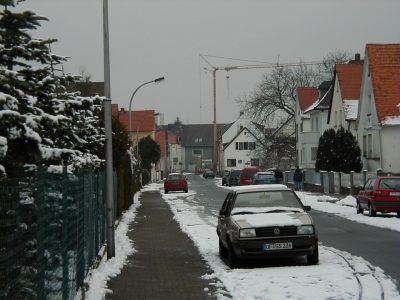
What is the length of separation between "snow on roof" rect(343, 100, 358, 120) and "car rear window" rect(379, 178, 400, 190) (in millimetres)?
30182

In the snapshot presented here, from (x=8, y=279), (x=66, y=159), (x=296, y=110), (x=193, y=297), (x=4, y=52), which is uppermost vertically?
(x=296, y=110)

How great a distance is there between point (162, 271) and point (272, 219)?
7.13ft

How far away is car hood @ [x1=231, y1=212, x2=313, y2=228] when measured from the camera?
41.1ft

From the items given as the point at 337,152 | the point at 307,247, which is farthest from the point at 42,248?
the point at 337,152

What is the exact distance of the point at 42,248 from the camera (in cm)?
623

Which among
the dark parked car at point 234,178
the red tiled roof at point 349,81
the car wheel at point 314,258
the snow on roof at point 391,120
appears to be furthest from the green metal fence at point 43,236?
the dark parked car at point 234,178

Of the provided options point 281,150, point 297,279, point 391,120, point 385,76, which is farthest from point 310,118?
point 297,279

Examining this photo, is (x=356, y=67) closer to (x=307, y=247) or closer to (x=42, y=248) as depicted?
(x=307, y=247)

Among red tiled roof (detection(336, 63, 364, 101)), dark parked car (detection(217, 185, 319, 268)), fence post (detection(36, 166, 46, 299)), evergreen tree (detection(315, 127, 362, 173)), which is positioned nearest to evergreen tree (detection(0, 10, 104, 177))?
fence post (detection(36, 166, 46, 299))

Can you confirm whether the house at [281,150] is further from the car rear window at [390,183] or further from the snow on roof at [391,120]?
the car rear window at [390,183]

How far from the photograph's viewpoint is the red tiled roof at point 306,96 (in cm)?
7436

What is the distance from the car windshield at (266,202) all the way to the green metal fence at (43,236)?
3660 mm

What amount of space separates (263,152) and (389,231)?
6116cm

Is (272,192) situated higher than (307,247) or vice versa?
(272,192)
